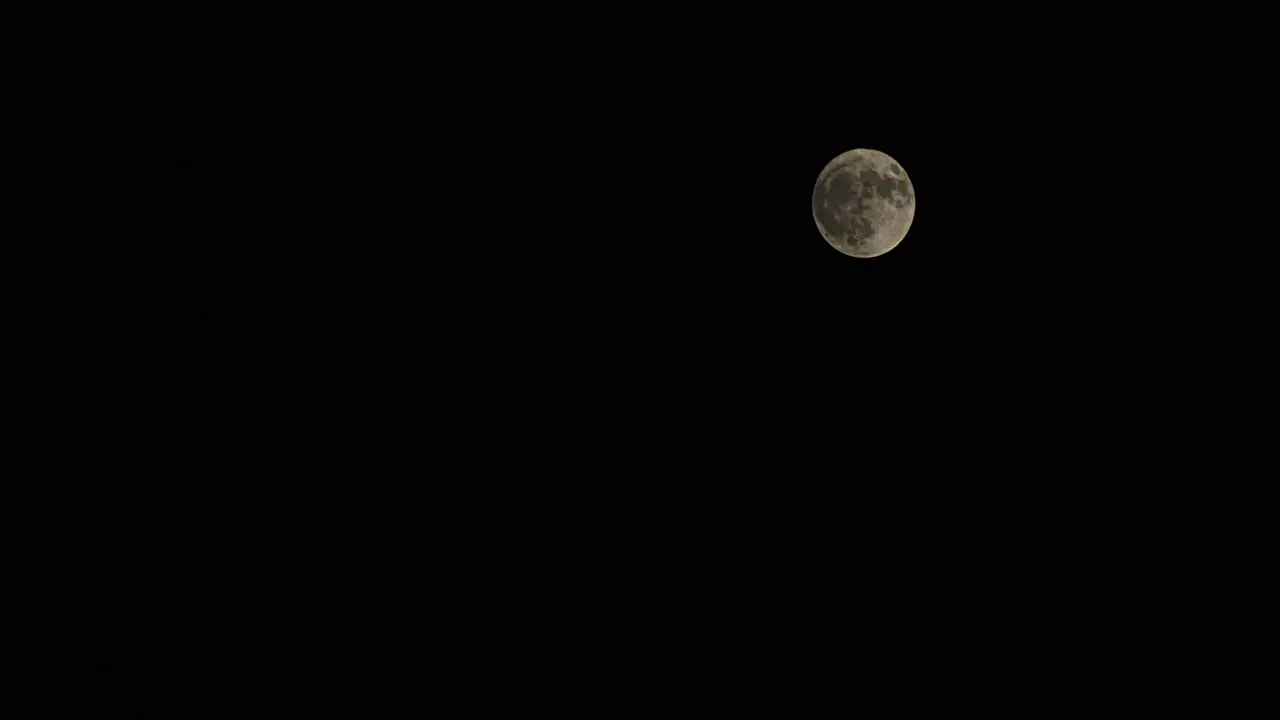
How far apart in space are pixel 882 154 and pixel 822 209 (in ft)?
1.92

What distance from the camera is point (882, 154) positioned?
536 cm

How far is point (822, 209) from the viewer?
17.0ft

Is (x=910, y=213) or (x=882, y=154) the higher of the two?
(x=882, y=154)

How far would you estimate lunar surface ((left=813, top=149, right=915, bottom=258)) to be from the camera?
5.10 meters

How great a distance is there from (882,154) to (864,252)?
0.65m

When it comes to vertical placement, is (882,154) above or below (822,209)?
above

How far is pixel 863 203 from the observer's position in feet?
16.7

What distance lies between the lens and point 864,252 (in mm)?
5223

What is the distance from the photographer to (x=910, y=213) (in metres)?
5.34

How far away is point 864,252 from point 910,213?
1.38 ft

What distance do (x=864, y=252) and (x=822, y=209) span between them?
0.37 metres

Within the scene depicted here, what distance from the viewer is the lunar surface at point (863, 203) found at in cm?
510
